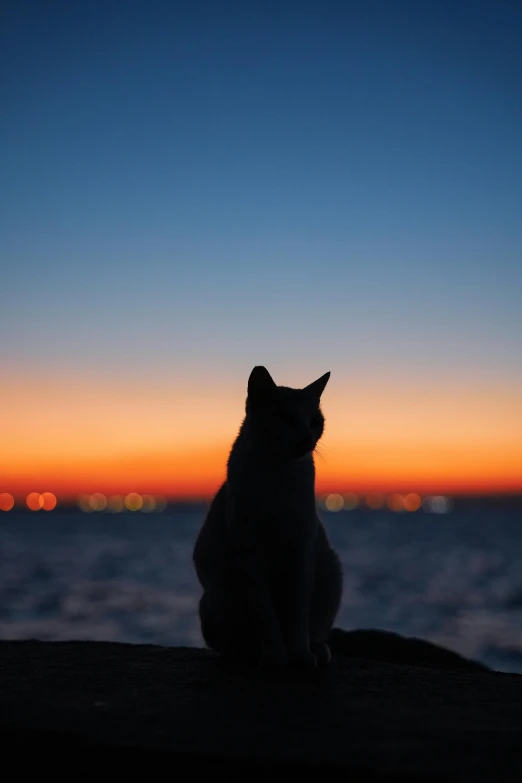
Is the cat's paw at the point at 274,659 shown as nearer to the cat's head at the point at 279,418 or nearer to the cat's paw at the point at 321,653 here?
the cat's paw at the point at 321,653

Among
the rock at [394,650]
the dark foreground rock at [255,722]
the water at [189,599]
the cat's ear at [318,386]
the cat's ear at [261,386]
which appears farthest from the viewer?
the water at [189,599]

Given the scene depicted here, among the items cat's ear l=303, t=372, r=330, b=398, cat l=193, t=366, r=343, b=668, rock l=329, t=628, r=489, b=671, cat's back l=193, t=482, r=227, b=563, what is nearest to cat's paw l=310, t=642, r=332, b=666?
cat l=193, t=366, r=343, b=668

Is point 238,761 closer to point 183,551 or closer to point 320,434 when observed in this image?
point 320,434

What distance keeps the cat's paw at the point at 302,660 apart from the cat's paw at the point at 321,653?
0.49 feet

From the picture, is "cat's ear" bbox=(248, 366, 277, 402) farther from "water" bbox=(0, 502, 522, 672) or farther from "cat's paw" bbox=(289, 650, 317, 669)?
"water" bbox=(0, 502, 522, 672)

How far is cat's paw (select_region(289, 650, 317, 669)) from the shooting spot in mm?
3881

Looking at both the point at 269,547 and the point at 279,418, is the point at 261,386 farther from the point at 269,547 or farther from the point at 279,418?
the point at 269,547

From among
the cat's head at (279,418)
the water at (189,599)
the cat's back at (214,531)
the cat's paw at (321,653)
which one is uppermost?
the cat's head at (279,418)

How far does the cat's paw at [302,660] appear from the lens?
388cm

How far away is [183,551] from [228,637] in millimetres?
44738

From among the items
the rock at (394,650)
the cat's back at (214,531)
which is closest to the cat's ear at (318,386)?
the cat's back at (214,531)

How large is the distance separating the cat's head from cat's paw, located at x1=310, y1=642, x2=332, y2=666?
3.63 ft

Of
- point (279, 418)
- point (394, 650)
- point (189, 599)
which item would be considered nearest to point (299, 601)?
point (279, 418)

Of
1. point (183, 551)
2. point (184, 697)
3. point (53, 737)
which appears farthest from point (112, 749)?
point (183, 551)
